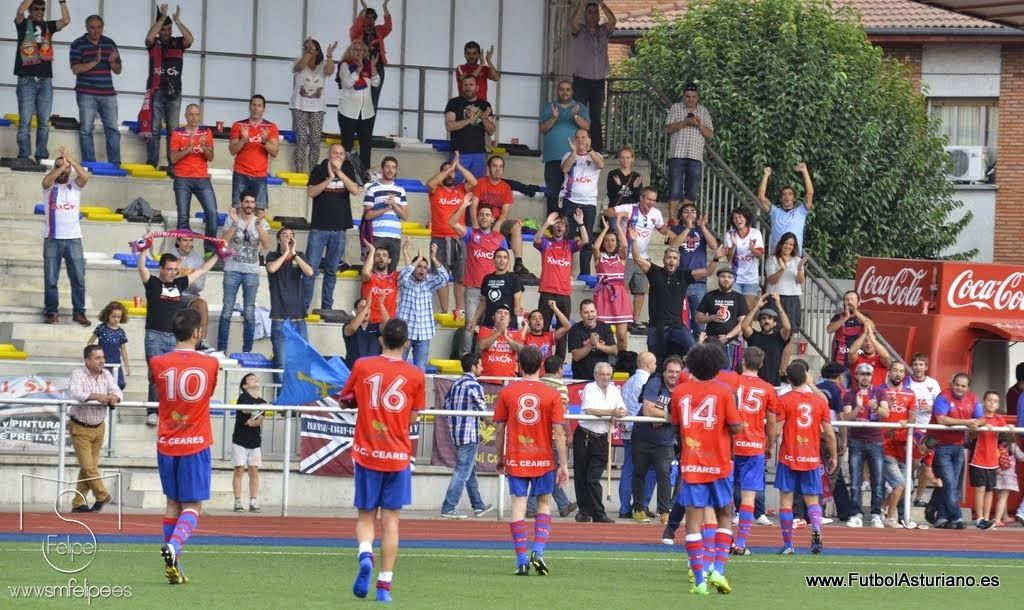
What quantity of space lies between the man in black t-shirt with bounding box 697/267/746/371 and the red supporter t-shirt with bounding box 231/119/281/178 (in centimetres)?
643

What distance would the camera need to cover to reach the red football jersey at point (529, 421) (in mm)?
14430

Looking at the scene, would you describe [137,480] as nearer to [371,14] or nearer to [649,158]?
[371,14]

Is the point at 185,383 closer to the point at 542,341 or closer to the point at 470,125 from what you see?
the point at 542,341

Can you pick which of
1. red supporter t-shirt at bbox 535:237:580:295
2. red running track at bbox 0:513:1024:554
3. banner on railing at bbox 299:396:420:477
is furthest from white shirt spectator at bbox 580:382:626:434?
red supporter t-shirt at bbox 535:237:580:295

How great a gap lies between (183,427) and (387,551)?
1.90 metres

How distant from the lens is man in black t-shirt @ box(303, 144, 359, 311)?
75.5 feet

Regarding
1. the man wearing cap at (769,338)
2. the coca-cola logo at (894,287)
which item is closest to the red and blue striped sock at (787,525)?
the man wearing cap at (769,338)

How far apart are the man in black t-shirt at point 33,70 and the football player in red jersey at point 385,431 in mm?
13929

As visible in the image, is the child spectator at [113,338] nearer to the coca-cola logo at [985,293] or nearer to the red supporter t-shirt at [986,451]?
the red supporter t-shirt at [986,451]

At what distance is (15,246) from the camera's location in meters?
24.3

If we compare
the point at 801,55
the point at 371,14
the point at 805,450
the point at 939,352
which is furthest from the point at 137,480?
the point at 801,55

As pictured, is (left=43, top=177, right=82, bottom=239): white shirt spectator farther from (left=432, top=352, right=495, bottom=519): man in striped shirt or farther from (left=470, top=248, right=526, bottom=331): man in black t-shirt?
(left=432, top=352, right=495, bottom=519): man in striped shirt

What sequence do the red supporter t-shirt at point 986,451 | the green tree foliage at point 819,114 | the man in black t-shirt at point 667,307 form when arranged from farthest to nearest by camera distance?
the green tree foliage at point 819,114
the man in black t-shirt at point 667,307
the red supporter t-shirt at point 986,451

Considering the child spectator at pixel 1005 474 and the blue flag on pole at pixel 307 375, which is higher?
the blue flag on pole at pixel 307 375
